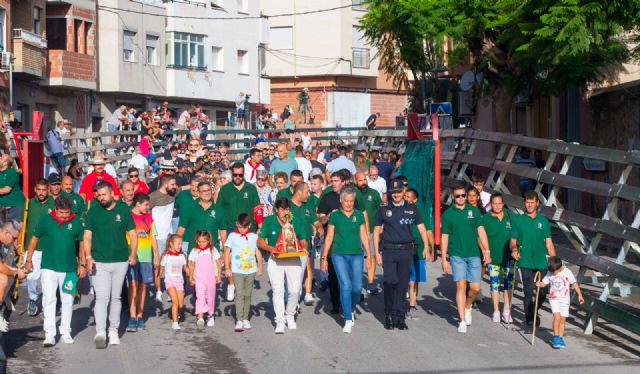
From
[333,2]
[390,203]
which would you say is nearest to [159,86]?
[333,2]

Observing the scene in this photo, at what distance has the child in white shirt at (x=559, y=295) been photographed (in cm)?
1360

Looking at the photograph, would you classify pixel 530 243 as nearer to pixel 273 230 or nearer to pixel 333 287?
pixel 333 287

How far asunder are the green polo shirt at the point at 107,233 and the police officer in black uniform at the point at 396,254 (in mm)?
3368

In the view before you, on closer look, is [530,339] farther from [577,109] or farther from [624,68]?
[577,109]

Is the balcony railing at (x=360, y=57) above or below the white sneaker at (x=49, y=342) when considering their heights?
above

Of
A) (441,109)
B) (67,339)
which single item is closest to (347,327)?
(67,339)

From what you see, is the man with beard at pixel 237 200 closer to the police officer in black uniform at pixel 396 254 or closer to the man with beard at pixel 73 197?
the man with beard at pixel 73 197

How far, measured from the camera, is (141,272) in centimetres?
1496

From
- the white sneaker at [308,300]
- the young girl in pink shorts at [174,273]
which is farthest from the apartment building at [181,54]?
the young girl in pink shorts at [174,273]

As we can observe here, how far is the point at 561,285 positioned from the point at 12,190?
348 inches

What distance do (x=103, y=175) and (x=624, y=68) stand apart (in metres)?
14.2

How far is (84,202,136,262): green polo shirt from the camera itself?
44.7 ft

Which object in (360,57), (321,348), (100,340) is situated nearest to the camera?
(100,340)

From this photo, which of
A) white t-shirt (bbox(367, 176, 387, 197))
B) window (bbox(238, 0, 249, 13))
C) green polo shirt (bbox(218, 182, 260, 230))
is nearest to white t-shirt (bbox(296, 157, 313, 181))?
white t-shirt (bbox(367, 176, 387, 197))
